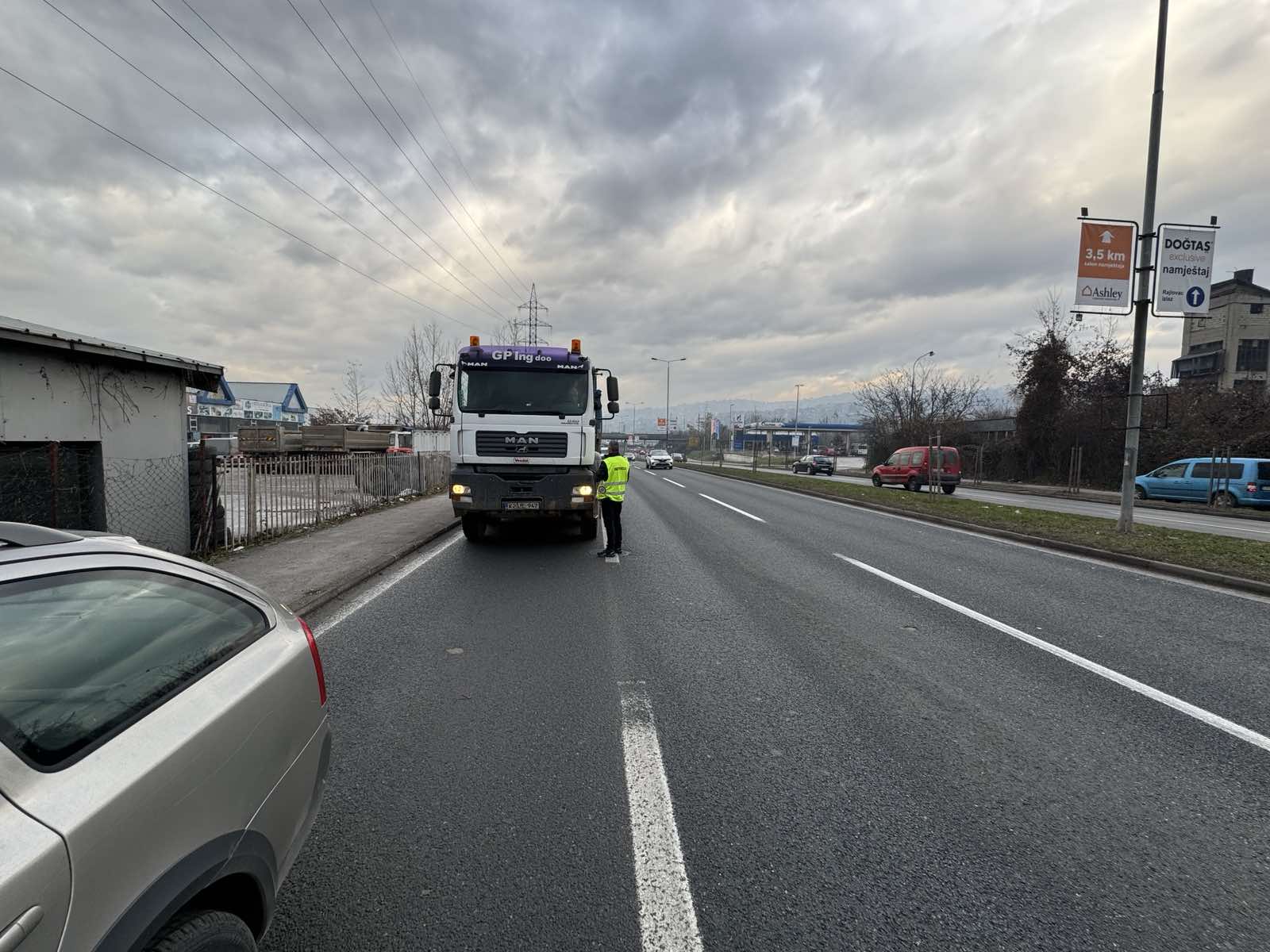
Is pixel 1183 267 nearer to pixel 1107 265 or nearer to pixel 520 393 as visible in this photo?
pixel 1107 265

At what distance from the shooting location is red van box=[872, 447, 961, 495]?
24.8m

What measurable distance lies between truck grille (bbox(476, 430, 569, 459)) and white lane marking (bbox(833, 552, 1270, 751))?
5.45m

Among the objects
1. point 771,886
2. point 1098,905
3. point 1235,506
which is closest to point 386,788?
point 771,886

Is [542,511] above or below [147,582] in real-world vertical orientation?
below

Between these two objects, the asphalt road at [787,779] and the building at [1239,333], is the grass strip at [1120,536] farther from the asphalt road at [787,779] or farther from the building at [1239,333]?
the building at [1239,333]

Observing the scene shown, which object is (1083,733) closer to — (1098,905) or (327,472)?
(1098,905)

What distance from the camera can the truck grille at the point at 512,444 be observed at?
31.2 feet

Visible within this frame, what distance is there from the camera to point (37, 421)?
6590 millimetres

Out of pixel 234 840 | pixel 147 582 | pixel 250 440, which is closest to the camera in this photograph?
pixel 234 840

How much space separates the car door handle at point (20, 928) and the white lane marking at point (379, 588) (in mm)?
4765

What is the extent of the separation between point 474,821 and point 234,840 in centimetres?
135

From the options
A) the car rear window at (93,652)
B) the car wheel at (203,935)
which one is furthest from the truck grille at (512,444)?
the car wheel at (203,935)

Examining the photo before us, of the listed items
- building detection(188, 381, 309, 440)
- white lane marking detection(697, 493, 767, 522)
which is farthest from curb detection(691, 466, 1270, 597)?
building detection(188, 381, 309, 440)

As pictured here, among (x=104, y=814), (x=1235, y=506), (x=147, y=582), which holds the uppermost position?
(x=147, y=582)
